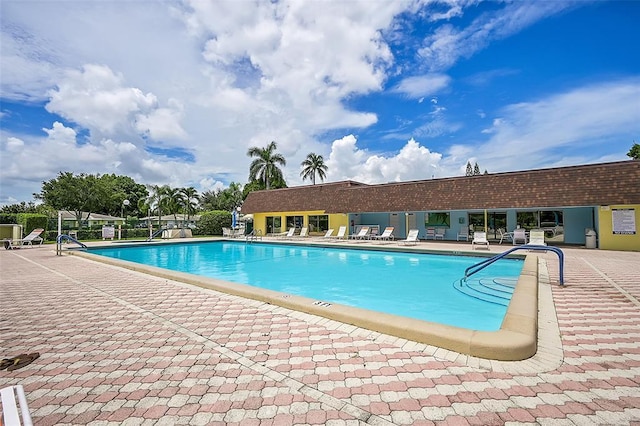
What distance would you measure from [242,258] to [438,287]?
10.5m

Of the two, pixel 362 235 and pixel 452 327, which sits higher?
pixel 362 235

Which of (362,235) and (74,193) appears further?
(74,193)

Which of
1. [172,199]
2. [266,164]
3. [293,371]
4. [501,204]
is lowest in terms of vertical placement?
[293,371]

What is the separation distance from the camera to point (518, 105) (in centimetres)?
1711

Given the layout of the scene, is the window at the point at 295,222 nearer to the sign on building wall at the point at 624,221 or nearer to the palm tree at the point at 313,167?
the palm tree at the point at 313,167

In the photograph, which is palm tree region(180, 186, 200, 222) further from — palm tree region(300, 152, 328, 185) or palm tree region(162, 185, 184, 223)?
palm tree region(300, 152, 328, 185)

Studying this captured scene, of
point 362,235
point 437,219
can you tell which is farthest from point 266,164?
point 437,219

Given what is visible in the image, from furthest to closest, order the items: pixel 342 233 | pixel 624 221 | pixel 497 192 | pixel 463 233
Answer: pixel 342 233 → pixel 463 233 → pixel 497 192 → pixel 624 221

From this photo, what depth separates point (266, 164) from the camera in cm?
3850

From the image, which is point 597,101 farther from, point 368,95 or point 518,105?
point 368,95

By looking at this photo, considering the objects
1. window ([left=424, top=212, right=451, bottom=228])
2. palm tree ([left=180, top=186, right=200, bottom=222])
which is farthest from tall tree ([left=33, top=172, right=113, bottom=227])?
window ([left=424, top=212, right=451, bottom=228])

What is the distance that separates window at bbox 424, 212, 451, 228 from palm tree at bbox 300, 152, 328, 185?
22102 mm

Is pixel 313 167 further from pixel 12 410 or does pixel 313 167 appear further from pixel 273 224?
pixel 12 410

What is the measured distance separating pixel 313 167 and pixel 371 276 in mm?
32384
